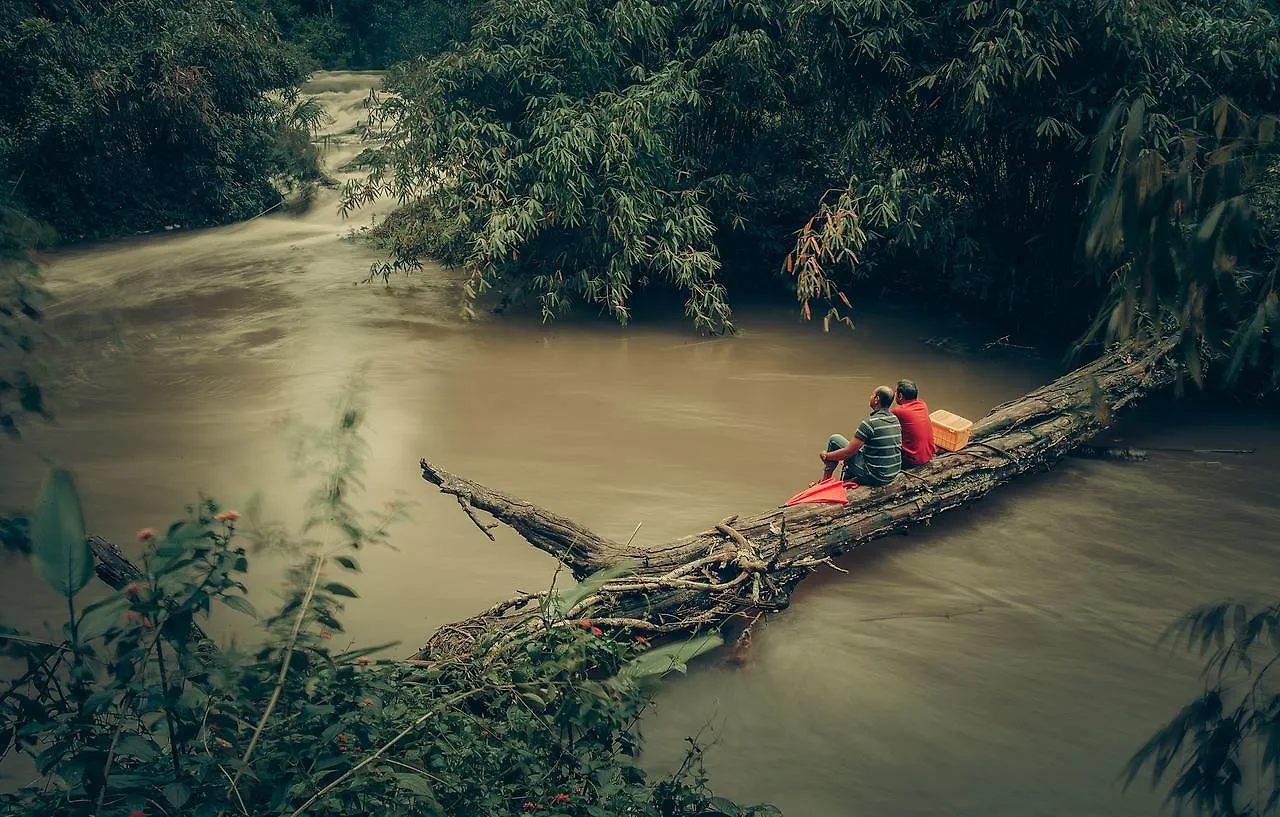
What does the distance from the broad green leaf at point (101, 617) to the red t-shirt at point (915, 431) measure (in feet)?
18.9

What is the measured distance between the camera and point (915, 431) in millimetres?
7023

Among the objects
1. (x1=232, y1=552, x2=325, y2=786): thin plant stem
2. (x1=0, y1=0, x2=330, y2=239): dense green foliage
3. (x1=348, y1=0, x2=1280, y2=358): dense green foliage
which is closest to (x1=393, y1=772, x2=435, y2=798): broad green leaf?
(x1=232, y1=552, x2=325, y2=786): thin plant stem

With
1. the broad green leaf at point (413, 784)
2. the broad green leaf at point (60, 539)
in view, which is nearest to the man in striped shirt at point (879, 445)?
the broad green leaf at point (413, 784)

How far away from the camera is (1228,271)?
2.39 m

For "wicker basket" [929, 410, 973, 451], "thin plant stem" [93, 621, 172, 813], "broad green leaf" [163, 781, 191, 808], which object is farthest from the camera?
"wicker basket" [929, 410, 973, 451]

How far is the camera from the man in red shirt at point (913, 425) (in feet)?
22.9

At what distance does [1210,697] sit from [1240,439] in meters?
7.61

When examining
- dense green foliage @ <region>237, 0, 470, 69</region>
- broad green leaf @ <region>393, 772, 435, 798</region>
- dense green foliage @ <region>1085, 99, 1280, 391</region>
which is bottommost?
broad green leaf @ <region>393, 772, 435, 798</region>

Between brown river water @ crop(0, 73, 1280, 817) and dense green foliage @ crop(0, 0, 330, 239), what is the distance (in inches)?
146

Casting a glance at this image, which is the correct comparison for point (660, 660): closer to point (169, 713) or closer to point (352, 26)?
point (169, 713)

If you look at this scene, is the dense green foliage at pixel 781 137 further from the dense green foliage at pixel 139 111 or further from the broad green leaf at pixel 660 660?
the broad green leaf at pixel 660 660

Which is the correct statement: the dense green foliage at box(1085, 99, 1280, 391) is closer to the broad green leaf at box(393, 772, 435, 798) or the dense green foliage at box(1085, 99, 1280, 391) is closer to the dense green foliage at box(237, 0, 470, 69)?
the broad green leaf at box(393, 772, 435, 798)

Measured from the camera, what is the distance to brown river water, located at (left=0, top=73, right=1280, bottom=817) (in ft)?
16.5

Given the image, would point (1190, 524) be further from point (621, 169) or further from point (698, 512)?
point (621, 169)
